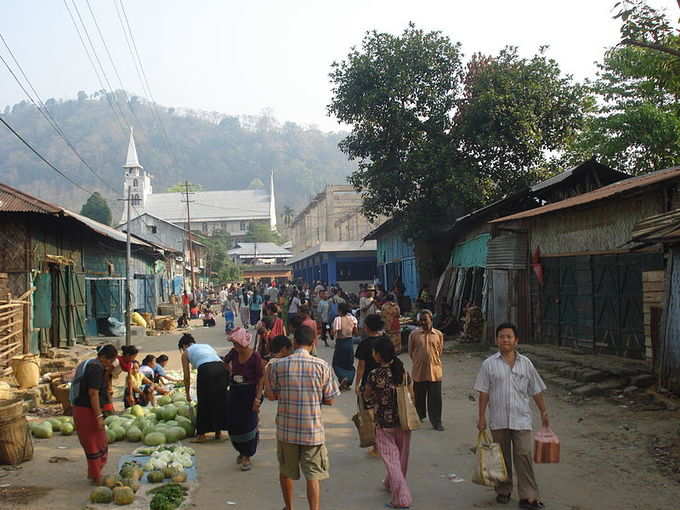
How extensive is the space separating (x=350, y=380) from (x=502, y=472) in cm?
635

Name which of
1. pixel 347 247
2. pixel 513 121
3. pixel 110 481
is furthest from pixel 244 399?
pixel 347 247

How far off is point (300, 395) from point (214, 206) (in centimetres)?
11554

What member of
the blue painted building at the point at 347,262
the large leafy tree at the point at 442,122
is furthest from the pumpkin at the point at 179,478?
the blue painted building at the point at 347,262

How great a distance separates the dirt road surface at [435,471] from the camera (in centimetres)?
619

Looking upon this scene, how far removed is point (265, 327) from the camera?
1098 cm

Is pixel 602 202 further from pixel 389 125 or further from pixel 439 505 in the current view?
pixel 389 125

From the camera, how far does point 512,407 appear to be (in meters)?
5.87

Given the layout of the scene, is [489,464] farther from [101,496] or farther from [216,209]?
[216,209]

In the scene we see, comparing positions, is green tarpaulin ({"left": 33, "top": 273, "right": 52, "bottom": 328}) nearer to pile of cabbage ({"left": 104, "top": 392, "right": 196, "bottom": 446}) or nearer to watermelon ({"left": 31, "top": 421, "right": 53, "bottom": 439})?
pile of cabbage ({"left": 104, "top": 392, "right": 196, "bottom": 446})

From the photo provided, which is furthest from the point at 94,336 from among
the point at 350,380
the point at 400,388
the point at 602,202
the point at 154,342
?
the point at 400,388

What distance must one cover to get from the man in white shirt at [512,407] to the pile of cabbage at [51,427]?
18.7 ft

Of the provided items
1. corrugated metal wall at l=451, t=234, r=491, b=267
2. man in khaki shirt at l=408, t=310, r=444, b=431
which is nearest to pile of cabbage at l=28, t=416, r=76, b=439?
man in khaki shirt at l=408, t=310, r=444, b=431

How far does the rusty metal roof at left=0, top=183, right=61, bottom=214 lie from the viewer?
1515cm

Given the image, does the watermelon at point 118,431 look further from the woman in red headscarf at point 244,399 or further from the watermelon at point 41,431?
the woman in red headscarf at point 244,399
